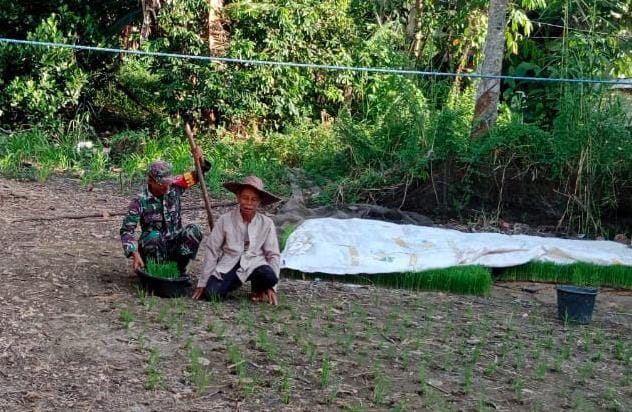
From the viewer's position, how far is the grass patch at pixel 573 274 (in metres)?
7.03

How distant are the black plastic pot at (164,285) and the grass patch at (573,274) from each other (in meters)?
2.87

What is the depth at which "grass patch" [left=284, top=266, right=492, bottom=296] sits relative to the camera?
6598 millimetres

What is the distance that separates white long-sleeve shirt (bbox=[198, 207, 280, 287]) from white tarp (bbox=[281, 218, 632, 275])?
1.07 meters

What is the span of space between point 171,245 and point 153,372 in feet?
5.82

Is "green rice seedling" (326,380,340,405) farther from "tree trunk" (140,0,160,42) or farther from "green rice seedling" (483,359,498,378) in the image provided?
"tree trunk" (140,0,160,42)

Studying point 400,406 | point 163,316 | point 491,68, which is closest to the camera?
point 400,406

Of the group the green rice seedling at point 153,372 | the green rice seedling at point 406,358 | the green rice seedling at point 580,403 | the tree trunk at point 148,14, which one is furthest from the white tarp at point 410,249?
the tree trunk at point 148,14

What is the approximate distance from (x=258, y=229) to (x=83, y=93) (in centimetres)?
803

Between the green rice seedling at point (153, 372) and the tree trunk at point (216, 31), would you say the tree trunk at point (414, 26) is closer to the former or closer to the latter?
the tree trunk at point (216, 31)

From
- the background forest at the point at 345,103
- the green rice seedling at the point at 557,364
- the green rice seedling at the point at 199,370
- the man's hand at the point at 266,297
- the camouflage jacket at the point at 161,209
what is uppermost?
the background forest at the point at 345,103

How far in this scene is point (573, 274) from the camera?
279 inches

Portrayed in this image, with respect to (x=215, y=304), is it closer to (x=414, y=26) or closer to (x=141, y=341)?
(x=141, y=341)

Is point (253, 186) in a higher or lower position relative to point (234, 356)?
higher

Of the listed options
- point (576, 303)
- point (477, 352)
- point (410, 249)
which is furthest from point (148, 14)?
point (477, 352)
